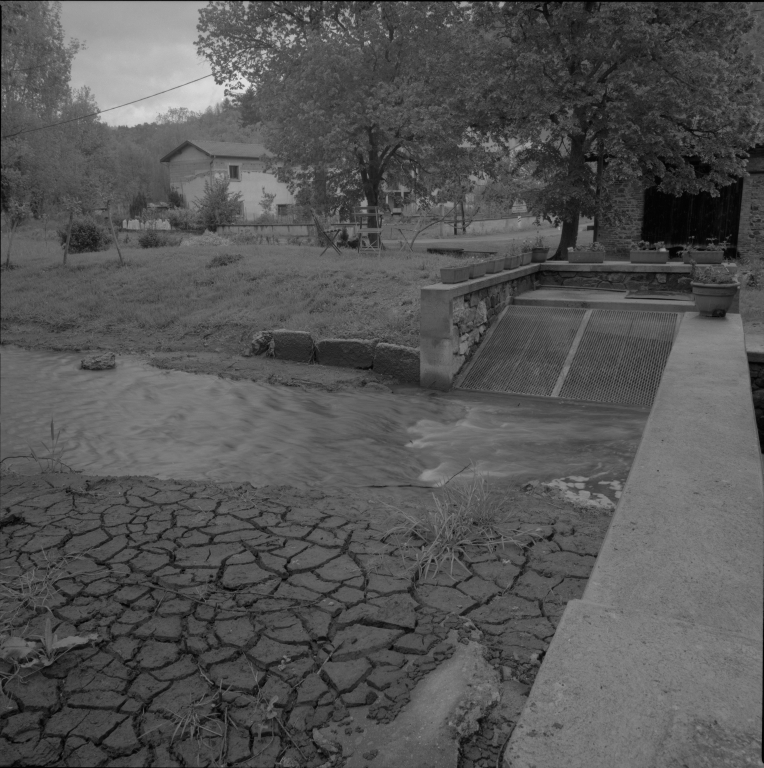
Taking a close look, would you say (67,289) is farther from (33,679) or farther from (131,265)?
(33,679)

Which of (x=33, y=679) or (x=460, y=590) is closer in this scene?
(x=33, y=679)

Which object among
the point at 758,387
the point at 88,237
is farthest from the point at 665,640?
the point at 88,237

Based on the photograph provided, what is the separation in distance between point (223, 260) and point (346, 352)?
6.88m

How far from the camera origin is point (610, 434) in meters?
6.61

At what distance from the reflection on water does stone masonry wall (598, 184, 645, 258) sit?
11674mm

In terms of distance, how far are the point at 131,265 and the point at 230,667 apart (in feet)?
48.4

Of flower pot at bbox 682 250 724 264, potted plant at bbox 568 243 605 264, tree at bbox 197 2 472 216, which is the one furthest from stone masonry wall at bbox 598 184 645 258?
flower pot at bbox 682 250 724 264

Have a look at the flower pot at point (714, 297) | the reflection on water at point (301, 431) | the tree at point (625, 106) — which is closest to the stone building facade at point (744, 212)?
the tree at point (625, 106)

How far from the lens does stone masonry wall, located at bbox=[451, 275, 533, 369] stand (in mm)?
8375

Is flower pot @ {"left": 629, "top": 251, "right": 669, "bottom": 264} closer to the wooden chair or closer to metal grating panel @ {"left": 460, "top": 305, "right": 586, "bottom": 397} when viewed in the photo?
metal grating panel @ {"left": 460, "top": 305, "right": 586, "bottom": 397}

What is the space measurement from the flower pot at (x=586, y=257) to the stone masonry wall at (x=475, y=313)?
2.02 metres

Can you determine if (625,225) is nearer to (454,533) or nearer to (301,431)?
(301,431)

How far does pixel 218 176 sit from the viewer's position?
4162 cm

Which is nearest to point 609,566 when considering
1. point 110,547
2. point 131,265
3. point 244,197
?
point 110,547
